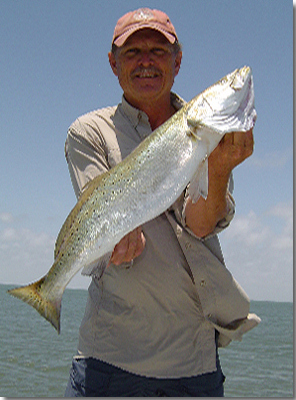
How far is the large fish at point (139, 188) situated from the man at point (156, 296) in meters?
0.31

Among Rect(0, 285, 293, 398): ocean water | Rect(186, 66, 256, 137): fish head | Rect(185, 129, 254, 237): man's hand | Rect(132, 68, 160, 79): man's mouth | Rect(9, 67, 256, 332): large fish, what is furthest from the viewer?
Rect(0, 285, 293, 398): ocean water

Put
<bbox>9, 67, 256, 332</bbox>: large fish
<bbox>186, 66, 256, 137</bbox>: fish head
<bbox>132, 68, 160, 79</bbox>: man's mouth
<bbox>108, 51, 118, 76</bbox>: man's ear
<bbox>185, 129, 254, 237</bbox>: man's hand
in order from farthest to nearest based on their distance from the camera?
<bbox>108, 51, 118, 76</bbox>: man's ear
<bbox>132, 68, 160, 79</bbox>: man's mouth
<bbox>185, 129, 254, 237</bbox>: man's hand
<bbox>186, 66, 256, 137</bbox>: fish head
<bbox>9, 67, 256, 332</bbox>: large fish

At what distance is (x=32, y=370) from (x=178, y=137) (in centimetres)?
1209

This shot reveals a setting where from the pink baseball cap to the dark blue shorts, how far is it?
95.2 inches

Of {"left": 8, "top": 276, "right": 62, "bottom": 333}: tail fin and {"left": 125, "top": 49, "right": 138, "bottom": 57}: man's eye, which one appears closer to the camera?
{"left": 8, "top": 276, "right": 62, "bottom": 333}: tail fin

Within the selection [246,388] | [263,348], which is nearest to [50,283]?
[246,388]

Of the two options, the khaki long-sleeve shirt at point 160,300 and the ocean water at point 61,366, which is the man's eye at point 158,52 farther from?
the ocean water at point 61,366

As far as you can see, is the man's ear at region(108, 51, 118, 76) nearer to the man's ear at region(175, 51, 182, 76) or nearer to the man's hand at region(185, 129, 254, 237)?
the man's ear at region(175, 51, 182, 76)

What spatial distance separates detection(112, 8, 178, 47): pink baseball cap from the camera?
3.37m

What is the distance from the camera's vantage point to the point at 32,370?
12852 mm

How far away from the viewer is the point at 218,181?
2.93m

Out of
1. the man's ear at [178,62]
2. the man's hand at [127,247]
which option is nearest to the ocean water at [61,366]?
the man's hand at [127,247]

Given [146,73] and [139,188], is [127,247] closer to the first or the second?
[139,188]

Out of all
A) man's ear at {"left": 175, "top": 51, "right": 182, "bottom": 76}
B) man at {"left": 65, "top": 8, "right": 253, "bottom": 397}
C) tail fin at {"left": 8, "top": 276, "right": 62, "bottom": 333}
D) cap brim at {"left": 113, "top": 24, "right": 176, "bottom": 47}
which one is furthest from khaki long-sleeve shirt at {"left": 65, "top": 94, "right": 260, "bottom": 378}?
man's ear at {"left": 175, "top": 51, "right": 182, "bottom": 76}
